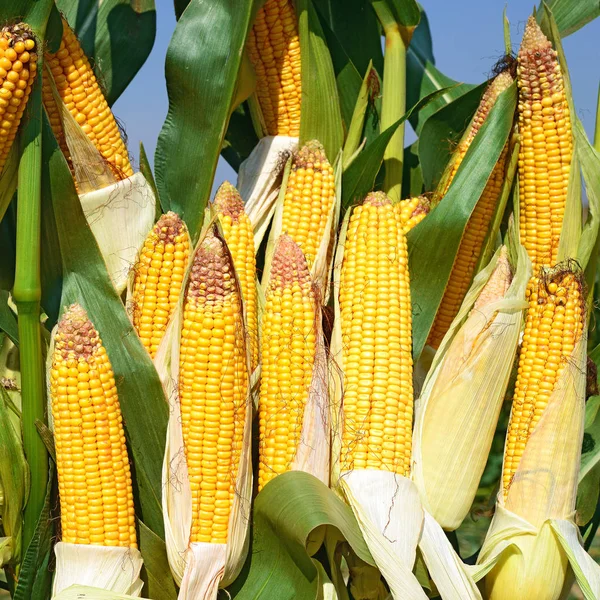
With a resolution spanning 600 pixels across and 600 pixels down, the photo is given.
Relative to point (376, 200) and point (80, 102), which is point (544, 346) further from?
point (80, 102)

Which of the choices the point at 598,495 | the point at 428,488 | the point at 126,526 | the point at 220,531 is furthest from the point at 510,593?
the point at 126,526

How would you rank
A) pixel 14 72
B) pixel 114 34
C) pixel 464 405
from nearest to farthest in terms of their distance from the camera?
pixel 14 72 → pixel 464 405 → pixel 114 34

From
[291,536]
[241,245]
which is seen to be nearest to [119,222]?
[241,245]

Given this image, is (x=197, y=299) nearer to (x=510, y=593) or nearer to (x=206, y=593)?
(x=206, y=593)

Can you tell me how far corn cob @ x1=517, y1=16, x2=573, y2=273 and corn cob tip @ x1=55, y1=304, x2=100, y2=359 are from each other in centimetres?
136

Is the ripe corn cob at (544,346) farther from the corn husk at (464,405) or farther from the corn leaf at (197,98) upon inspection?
the corn leaf at (197,98)

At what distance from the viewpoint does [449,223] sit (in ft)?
7.49

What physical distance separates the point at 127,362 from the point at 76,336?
214 mm

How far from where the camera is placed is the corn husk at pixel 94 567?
1854mm

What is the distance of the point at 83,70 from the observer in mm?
2170

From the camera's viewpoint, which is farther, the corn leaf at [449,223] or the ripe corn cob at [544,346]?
the corn leaf at [449,223]

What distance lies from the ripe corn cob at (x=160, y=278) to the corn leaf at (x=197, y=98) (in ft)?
0.86

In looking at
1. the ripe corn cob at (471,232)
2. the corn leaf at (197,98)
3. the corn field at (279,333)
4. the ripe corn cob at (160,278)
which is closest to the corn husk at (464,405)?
the corn field at (279,333)

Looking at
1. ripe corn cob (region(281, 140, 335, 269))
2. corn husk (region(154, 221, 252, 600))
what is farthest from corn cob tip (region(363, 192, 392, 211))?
corn husk (region(154, 221, 252, 600))
